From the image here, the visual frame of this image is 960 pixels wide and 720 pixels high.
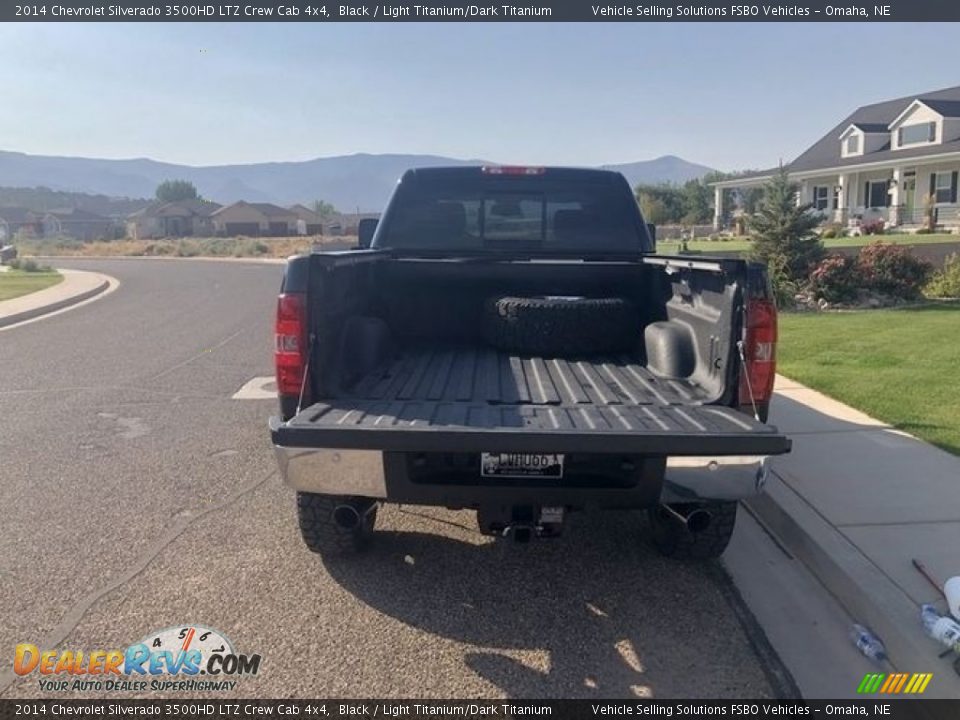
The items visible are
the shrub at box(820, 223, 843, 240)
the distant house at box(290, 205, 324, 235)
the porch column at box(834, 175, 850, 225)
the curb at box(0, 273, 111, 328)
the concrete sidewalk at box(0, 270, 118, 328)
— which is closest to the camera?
the curb at box(0, 273, 111, 328)

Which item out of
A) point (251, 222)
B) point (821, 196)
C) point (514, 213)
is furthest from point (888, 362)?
point (251, 222)

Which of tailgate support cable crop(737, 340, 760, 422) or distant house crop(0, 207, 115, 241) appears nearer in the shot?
tailgate support cable crop(737, 340, 760, 422)

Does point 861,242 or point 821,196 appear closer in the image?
point 861,242

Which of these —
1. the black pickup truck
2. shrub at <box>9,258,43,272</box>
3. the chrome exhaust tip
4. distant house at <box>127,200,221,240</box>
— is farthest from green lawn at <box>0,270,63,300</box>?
distant house at <box>127,200,221,240</box>

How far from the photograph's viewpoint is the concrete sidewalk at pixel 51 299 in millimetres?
16453

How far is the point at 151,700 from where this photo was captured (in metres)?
3.17

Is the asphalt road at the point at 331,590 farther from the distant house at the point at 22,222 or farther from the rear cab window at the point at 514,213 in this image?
the distant house at the point at 22,222

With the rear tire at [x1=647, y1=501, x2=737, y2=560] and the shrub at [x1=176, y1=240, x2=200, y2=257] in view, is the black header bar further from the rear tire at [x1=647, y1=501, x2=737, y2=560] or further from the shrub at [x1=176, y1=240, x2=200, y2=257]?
the shrub at [x1=176, y1=240, x2=200, y2=257]

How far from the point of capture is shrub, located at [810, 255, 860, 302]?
574 inches

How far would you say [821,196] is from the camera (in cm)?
4362

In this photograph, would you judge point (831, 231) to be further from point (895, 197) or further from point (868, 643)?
point (868, 643)

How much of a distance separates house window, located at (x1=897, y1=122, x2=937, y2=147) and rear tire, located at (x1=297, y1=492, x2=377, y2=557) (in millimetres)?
39763

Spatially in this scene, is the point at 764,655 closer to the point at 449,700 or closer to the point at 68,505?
the point at 449,700

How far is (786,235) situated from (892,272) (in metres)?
1.99
